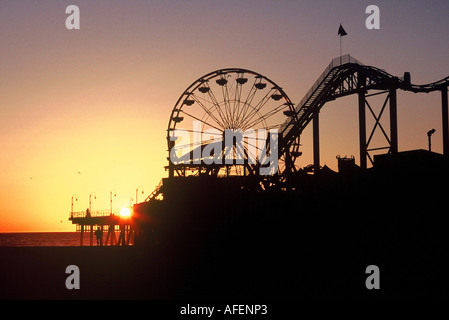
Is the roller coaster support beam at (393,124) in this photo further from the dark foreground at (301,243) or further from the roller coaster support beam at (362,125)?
the dark foreground at (301,243)

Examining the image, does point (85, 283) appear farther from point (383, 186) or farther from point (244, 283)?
point (383, 186)

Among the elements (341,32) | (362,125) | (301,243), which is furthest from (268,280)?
(341,32)

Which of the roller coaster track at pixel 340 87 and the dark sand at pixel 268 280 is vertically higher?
the roller coaster track at pixel 340 87

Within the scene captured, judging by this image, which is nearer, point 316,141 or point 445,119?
point 445,119

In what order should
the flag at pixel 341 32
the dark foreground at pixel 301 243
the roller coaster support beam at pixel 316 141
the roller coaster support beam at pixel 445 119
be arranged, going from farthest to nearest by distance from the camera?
the flag at pixel 341 32, the roller coaster support beam at pixel 316 141, the roller coaster support beam at pixel 445 119, the dark foreground at pixel 301 243

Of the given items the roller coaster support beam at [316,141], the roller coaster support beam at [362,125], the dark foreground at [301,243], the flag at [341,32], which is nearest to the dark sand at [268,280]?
the dark foreground at [301,243]

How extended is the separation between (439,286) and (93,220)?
61.8 meters

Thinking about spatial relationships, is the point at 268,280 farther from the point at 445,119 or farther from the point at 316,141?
the point at 445,119

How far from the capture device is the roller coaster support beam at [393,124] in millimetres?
45969

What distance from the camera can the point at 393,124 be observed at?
153ft

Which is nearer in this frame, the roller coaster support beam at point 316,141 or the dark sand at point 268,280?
the dark sand at point 268,280

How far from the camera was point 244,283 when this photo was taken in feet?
115
